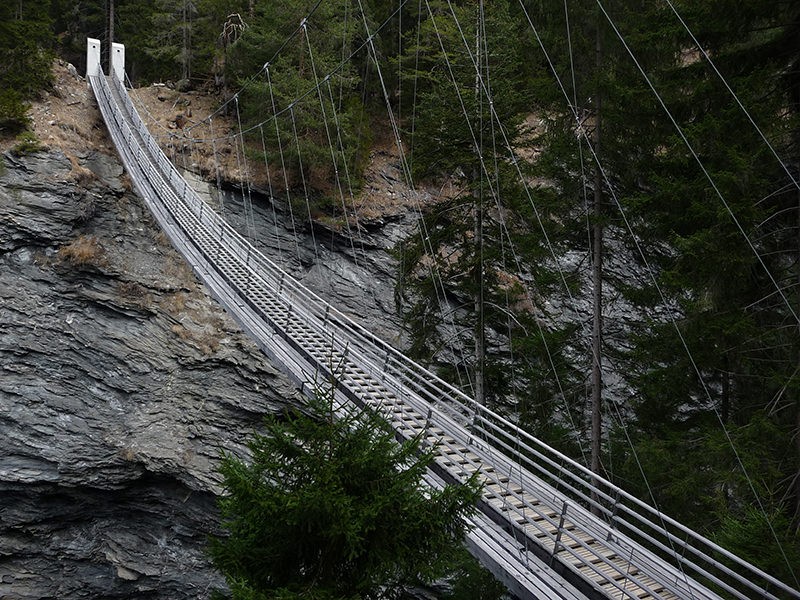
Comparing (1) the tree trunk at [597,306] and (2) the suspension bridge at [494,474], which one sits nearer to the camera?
(2) the suspension bridge at [494,474]

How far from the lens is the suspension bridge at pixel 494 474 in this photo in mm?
5051

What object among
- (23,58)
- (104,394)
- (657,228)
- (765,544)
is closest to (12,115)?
(23,58)

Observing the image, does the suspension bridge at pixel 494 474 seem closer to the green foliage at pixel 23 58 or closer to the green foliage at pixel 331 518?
the green foliage at pixel 331 518

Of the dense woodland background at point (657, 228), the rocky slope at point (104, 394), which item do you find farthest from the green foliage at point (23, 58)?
the rocky slope at point (104, 394)

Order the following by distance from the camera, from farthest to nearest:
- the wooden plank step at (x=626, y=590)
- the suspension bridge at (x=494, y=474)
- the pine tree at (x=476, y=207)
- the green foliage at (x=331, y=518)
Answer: the pine tree at (x=476, y=207)
the suspension bridge at (x=494, y=474)
the wooden plank step at (x=626, y=590)
the green foliage at (x=331, y=518)

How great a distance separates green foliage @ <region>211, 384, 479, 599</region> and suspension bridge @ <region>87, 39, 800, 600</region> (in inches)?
27.4

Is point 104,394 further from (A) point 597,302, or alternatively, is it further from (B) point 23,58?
(B) point 23,58

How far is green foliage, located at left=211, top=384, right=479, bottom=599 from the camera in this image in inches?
157

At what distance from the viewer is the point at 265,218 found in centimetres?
1828

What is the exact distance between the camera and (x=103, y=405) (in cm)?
1225

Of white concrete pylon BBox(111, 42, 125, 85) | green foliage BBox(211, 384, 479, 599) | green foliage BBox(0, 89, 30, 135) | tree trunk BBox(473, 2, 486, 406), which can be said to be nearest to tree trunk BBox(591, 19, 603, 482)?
tree trunk BBox(473, 2, 486, 406)

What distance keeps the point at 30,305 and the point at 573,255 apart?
47.1 ft

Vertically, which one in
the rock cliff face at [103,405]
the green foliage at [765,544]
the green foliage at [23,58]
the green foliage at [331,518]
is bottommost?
the rock cliff face at [103,405]

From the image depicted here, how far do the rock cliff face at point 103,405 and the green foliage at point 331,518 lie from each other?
7825mm
